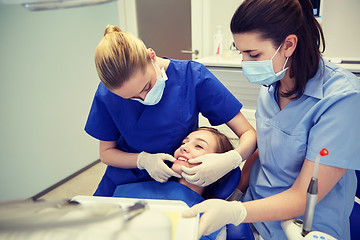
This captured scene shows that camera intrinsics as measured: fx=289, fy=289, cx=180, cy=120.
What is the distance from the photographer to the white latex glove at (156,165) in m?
1.13

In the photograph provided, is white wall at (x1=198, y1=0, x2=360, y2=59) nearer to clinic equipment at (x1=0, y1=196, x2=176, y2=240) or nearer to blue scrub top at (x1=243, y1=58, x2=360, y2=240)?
blue scrub top at (x1=243, y1=58, x2=360, y2=240)

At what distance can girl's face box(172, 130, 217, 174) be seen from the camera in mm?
1190

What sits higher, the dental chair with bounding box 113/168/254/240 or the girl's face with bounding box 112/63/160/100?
the girl's face with bounding box 112/63/160/100

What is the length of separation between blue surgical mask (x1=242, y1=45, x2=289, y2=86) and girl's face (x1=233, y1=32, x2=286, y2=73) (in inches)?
0.5

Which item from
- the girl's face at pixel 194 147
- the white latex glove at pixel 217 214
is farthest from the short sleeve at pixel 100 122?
the white latex glove at pixel 217 214

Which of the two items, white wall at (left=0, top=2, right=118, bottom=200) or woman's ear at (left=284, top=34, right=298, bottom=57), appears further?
white wall at (left=0, top=2, right=118, bottom=200)

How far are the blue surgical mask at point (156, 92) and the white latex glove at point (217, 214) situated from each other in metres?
0.46

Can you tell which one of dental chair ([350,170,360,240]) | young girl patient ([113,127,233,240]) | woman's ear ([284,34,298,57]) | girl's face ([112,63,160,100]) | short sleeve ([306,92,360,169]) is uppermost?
woman's ear ([284,34,298,57])

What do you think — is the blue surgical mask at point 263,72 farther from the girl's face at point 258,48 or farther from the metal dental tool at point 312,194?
the metal dental tool at point 312,194

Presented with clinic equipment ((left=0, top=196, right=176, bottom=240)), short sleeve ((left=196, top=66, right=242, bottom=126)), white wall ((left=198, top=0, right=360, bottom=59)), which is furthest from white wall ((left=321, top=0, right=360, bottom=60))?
clinic equipment ((left=0, top=196, right=176, bottom=240))

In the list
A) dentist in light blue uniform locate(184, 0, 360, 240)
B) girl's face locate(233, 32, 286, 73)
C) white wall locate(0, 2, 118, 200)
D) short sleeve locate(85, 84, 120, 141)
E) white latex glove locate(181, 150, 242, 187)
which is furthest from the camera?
white wall locate(0, 2, 118, 200)

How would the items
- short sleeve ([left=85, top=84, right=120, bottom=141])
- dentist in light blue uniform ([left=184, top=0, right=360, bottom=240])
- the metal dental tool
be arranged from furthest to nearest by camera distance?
1. short sleeve ([left=85, top=84, right=120, bottom=141])
2. dentist in light blue uniform ([left=184, top=0, right=360, bottom=240])
3. the metal dental tool

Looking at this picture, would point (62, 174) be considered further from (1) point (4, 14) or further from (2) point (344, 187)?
(2) point (344, 187)

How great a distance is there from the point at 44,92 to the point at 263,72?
1987 mm
